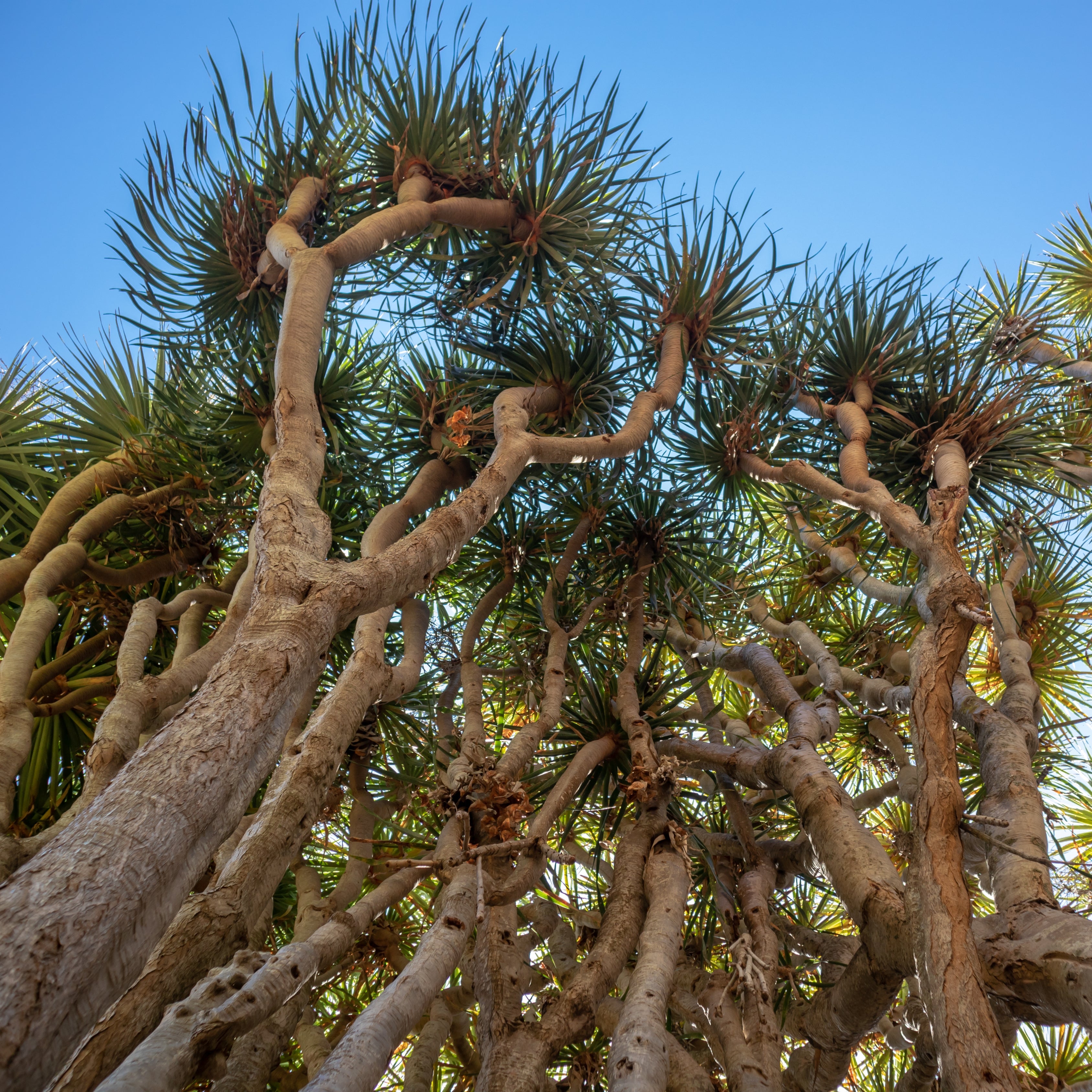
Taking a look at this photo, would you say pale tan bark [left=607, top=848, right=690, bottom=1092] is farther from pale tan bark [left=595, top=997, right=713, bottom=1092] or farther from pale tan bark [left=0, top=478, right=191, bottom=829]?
pale tan bark [left=0, top=478, right=191, bottom=829]

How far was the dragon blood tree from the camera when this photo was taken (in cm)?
187

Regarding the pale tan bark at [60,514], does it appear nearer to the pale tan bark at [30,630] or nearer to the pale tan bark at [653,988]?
the pale tan bark at [30,630]

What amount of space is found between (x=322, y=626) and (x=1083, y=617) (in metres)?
6.09

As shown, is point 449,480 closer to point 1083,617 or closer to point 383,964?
Result: point 383,964

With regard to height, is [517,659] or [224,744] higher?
[517,659]

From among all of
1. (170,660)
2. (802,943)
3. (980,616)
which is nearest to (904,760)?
(802,943)

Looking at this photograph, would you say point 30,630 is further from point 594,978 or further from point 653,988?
point 653,988

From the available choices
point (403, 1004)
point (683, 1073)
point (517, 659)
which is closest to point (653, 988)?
point (683, 1073)

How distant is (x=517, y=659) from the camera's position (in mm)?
4816

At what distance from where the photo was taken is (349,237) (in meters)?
3.14

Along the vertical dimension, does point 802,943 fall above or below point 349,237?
below

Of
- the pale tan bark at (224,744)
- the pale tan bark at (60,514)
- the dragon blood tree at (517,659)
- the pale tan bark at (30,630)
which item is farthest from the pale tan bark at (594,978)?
the pale tan bark at (60,514)

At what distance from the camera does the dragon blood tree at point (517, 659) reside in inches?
73.5

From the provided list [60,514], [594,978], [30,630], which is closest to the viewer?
[594,978]
